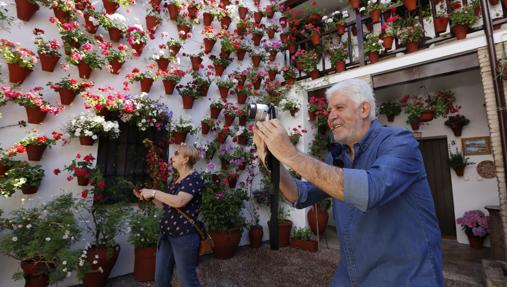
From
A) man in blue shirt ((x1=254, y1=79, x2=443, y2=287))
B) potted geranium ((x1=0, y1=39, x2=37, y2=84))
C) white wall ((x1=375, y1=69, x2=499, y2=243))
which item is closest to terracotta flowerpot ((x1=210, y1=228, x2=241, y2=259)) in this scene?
man in blue shirt ((x1=254, y1=79, x2=443, y2=287))

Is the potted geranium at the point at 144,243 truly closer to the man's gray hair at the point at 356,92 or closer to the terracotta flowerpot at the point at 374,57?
the man's gray hair at the point at 356,92

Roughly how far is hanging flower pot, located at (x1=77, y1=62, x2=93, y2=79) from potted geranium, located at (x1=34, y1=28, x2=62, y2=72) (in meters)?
0.29

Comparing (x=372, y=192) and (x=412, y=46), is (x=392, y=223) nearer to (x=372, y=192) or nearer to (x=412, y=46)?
(x=372, y=192)

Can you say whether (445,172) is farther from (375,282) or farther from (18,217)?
(18,217)

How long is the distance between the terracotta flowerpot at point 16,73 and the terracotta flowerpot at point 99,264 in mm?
2578

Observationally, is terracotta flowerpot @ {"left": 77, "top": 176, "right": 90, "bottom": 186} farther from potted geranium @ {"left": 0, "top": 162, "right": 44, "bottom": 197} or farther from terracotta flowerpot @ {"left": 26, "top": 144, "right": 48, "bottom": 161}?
terracotta flowerpot @ {"left": 26, "top": 144, "right": 48, "bottom": 161}

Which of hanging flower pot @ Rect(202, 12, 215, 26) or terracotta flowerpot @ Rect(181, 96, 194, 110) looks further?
hanging flower pot @ Rect(202, 12, 215, 26)

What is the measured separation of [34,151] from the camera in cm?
359

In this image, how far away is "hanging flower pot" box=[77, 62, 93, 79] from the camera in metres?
4.11

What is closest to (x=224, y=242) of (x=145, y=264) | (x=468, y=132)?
(x=145, y=264)

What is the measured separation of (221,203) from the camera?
506cm

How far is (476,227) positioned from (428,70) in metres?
3.69

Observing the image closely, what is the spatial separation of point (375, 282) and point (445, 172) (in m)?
7.00

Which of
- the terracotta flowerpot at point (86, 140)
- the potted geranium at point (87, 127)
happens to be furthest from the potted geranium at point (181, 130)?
the terracotta flowerpot at point (86, 140)
